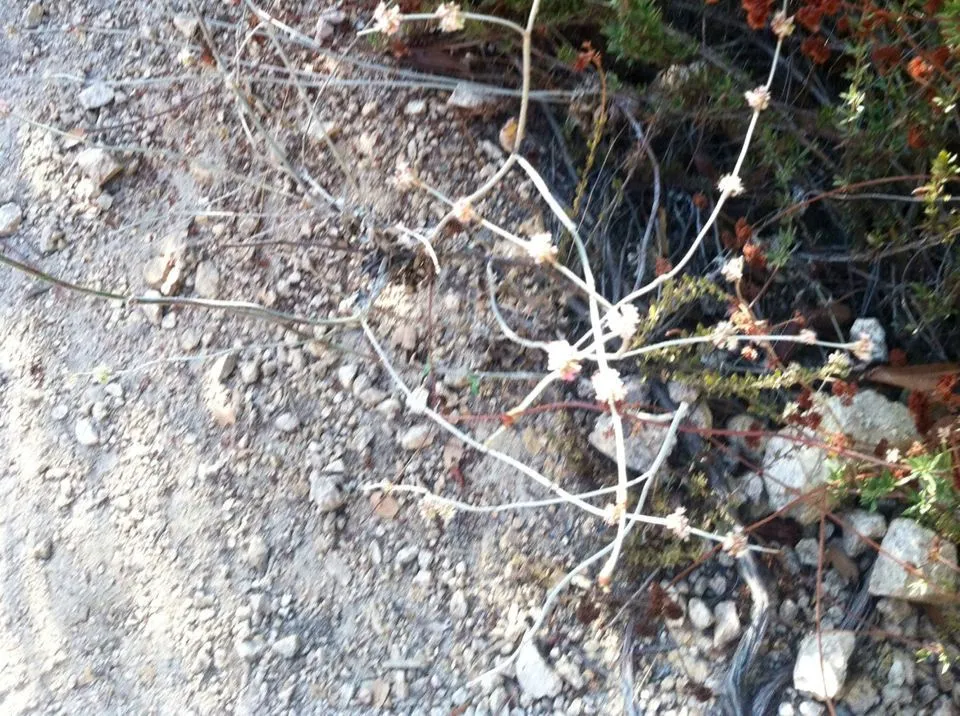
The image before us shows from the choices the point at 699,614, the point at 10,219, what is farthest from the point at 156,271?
the point at 699,614

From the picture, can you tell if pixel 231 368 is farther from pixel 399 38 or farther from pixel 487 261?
pixel 399 38

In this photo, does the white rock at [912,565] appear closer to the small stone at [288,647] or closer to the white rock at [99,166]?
the small stone at [288,647]

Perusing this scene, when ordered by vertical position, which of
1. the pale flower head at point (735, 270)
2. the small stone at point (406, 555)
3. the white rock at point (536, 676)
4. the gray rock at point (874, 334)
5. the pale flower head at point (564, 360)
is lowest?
the white rock at point (536, 676)

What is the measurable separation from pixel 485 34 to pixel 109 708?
1.54 metres

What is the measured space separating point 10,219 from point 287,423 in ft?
2.84

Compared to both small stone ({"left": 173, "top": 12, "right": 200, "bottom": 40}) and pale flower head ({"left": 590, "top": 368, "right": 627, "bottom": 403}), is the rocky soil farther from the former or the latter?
pale flower head ({"left": 590, "top": 368, "right": 627, "bottom": 403})

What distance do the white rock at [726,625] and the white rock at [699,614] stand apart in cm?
2

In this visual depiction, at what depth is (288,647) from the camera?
5.74 feet

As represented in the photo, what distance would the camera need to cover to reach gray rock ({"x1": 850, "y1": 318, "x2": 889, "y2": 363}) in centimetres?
171

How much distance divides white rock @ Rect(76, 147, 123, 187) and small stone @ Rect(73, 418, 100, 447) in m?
0.55

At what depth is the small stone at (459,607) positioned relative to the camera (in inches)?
69.2

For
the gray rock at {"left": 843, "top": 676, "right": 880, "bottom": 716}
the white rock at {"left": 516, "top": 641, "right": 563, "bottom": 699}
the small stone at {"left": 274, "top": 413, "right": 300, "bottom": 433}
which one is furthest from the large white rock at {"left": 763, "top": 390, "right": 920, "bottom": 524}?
the small stone at {"left": 274, "top": 413, "right": 300, "bottom": 433}

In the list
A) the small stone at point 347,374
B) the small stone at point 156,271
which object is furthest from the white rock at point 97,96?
the small stone at point 347,374

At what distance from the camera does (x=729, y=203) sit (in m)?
1.87
